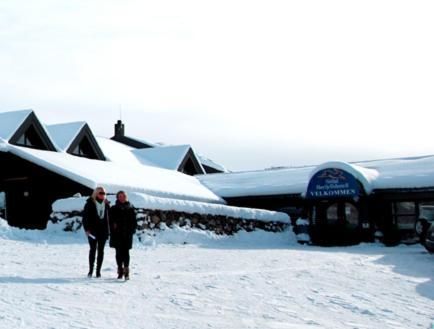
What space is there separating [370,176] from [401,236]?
2.48 metres

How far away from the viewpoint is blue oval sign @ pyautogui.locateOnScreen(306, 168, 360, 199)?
20594 millimetres

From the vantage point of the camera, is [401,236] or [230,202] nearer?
[401,236]

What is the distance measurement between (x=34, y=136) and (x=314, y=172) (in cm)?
1108

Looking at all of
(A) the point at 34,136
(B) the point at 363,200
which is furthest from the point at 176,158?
(B) the point at 363,200

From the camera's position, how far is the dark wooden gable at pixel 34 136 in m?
22.5

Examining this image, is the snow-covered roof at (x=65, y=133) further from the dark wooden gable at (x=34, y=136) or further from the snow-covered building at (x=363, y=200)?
the snow-covered building at (x=363, y=200)

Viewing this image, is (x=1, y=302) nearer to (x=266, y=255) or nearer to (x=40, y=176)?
(x=266, y=255)

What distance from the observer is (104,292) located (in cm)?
780

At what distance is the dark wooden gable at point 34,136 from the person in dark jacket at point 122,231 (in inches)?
564

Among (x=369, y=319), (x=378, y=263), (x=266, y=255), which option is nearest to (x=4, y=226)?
(x=266, y=255)

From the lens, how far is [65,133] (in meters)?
24.9

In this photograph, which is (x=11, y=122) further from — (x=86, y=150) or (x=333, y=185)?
(x=333, y=185)

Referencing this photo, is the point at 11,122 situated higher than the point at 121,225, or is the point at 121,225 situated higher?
the point at 11,122

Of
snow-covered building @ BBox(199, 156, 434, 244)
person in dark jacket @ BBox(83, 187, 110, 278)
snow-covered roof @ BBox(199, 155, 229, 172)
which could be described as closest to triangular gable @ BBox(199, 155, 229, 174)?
snow-covered roof @ BBox(199, 155, 229, 172)
